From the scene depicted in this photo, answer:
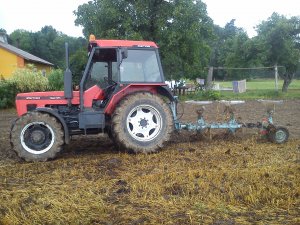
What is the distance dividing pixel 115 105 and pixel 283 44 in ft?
73.9

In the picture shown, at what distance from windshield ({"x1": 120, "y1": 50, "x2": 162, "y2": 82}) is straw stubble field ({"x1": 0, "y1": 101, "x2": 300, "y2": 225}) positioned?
1.41m

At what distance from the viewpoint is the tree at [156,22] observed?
20531 mm

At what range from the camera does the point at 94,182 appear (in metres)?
5.28

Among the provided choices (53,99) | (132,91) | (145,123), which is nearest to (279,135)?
(145,123)

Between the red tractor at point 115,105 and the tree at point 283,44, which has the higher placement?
the tree at point 283,44

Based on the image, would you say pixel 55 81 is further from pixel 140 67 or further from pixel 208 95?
pixel 140 67

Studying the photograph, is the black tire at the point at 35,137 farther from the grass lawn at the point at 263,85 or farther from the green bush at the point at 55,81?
the grass lawn at the point at 263,85

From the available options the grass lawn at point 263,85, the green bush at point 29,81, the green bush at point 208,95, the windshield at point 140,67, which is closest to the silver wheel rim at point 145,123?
the windshield at point 140,67

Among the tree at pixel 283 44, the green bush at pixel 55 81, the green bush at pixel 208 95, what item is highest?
the tree at pixel 283 44

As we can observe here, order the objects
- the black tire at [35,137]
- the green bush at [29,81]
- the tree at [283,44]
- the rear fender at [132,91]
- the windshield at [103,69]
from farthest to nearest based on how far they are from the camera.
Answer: the tree at [283,44]
the green bush at [29,81]
the windshield at [103,69]
the rear fender at [132,91]
the black tire at [35,137]

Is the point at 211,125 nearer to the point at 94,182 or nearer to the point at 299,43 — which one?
the point at 94,182

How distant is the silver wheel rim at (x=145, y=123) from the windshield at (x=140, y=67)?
57 cm

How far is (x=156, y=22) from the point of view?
68.1 feet

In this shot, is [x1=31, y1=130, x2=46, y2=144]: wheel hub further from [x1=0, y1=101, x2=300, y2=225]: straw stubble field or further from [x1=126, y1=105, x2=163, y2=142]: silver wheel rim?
[x1=126, y1=105, x2=163, y2=142]: silver wheel rim
